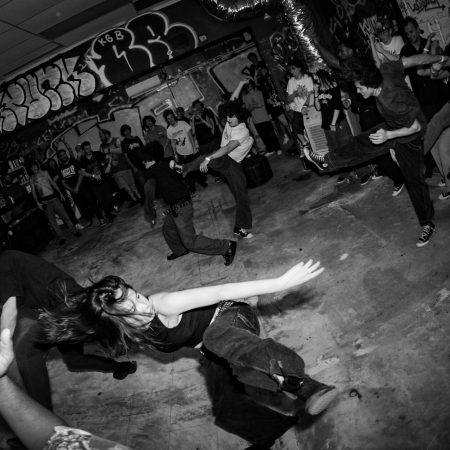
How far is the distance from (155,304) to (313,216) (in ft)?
12.4

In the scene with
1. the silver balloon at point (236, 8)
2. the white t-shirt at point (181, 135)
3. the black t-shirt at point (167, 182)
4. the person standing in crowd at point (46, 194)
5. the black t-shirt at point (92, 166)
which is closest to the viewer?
the black t-shirt at point (167, 182)

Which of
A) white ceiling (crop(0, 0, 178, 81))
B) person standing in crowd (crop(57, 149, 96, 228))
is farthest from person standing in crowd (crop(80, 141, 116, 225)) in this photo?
white ceiling (crop(0, 0, 178, 81))

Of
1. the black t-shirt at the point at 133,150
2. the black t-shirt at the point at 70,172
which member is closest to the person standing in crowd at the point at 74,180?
the black t-shirt at the point at 70,172

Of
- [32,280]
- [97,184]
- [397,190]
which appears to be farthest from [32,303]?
[97,184]

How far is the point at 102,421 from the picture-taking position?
11.2ft

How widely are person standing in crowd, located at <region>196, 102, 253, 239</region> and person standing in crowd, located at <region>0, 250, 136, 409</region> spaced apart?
249 cm

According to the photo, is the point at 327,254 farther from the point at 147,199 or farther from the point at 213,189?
the point at 213,189

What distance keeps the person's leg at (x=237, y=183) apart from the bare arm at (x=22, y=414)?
13.6ft

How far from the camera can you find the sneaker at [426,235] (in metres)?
3.84

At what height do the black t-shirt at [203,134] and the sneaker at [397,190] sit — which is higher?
the black t-shirt at [203,134]

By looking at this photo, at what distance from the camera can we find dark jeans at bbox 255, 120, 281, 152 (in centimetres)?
952

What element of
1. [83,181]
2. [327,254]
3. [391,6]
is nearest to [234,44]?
[391,6]

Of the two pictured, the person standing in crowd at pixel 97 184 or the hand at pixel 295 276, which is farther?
the person standing in crowd at pixel 97 184

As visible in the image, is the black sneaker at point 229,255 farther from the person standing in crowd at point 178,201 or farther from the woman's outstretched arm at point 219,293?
the woman's outstretched arm at point 219,293
